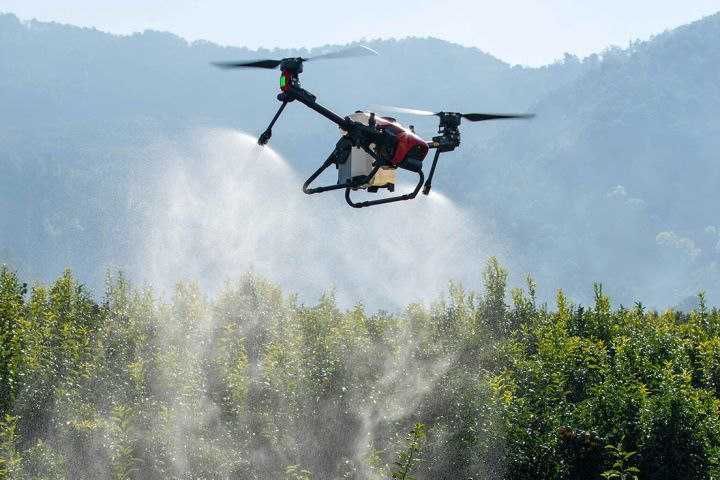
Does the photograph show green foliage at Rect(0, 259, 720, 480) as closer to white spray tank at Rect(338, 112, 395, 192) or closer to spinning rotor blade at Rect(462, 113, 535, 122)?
white spray tank at Rect(338, 112, 395, 192)

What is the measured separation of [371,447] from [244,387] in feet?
12.4

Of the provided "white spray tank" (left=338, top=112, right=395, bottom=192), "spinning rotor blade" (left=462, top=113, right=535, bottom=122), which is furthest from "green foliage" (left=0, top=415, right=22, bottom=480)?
"spinning rotor blade" (left=462, top=113, right=535, bottom=122)

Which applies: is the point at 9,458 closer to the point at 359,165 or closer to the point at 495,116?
the point at 359,165

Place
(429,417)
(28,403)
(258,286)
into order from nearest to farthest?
(28,403)
(429,417)
(258,286)

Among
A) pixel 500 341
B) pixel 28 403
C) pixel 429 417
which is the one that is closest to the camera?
pixel 28 403

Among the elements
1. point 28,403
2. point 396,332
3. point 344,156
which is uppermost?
point 344,156

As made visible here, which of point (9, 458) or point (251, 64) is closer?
point (251, 64)

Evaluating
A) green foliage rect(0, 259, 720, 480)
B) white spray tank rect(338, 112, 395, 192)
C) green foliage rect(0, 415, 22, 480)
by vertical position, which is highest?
white spray tank rect(338, 112, 395, 192)

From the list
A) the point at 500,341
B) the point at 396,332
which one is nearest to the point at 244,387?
the point at 396,332

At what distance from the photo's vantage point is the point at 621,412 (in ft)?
69.7

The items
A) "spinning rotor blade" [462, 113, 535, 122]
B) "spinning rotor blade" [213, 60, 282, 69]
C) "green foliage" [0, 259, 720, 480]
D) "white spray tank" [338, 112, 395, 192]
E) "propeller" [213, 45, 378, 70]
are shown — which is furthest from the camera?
"green foliage" [0, 259, 720, 480]

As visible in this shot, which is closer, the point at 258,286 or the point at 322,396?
the point at 322,396

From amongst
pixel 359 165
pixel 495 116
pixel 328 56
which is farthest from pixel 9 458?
pixel 495 116

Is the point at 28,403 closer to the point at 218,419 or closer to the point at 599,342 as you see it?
the point at 218,419
